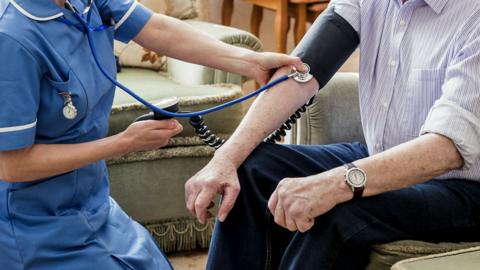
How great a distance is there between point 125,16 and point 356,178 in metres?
0.66

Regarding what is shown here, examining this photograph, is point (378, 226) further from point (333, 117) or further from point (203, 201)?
point (333, 117)

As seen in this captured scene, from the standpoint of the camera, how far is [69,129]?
1.29 metres

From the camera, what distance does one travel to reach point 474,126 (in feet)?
3.74

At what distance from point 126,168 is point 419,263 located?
1129 millimetres

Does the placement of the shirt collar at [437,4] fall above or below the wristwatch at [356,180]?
above

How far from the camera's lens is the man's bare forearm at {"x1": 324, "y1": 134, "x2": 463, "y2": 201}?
113 cm

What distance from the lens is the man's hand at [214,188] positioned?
3.94ft

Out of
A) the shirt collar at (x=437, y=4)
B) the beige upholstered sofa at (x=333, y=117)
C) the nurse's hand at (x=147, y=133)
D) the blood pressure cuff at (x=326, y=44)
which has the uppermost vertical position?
the shirt collar at (x=437, y=4)

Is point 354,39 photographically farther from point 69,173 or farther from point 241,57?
point 69,173

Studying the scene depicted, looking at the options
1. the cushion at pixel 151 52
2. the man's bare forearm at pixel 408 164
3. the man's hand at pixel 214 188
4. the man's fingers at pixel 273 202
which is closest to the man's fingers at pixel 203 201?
the man's hand at pixel 214 188

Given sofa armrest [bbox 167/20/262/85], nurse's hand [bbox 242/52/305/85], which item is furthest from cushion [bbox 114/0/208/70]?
nurse's hand [bbox 242/52/305/85]

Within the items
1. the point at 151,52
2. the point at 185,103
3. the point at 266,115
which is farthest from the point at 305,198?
the point at 151,52

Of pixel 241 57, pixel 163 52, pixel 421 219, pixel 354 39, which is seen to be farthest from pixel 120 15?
pixel 421 219

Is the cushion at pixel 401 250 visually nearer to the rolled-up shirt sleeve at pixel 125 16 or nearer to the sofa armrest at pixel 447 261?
the sofa armrest at pixel 447 261
